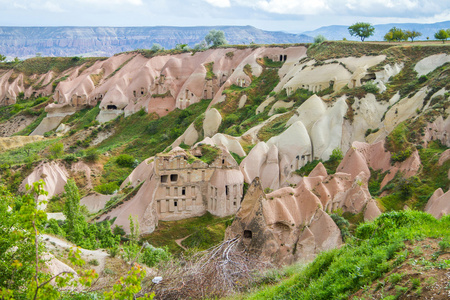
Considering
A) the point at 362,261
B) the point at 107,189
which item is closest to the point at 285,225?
the point at 362,261

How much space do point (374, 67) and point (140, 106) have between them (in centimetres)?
3327

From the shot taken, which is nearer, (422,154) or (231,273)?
(231,273)

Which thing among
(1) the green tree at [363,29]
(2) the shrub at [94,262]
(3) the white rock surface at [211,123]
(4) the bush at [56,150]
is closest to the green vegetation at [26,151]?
(4) the bush at [56,150]

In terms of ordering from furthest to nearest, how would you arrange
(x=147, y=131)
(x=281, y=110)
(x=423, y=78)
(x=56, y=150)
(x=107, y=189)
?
(x=147, y=131) < (x=56, y=150) < (x=281, y=110) < (x=423, y=78) < (x=107, y=189)

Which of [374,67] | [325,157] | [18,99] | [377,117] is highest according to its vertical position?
[374,67]

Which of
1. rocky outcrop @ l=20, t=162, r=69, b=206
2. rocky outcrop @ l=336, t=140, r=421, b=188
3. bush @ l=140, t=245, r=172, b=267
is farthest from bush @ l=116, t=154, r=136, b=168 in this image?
bush @ l=140, t=245, r=172, b=267

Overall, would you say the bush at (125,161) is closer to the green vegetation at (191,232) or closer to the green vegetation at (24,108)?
the green vegetation at (191,232)

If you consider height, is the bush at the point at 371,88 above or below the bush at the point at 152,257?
above

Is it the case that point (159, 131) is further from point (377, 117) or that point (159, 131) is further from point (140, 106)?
point (377, 117)

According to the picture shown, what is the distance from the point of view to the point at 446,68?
41375mm

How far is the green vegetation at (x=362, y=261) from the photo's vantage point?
10.5 metres

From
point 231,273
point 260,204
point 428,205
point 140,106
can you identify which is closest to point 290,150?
point 428,205

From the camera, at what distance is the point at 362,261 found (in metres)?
11.1

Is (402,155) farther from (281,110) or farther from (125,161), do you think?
(125,161)
